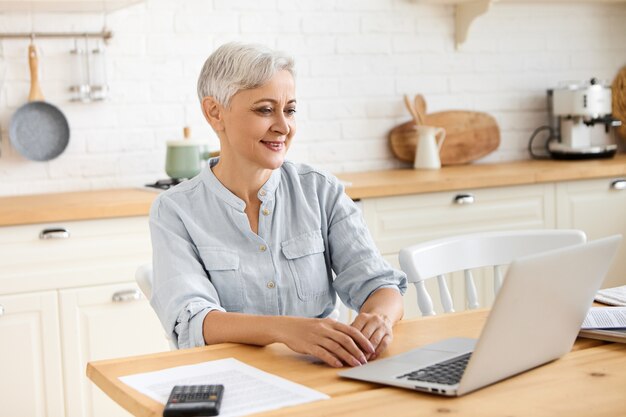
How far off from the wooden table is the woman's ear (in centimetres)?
62

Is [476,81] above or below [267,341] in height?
above

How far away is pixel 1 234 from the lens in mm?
2799

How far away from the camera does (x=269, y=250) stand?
77.0 inches

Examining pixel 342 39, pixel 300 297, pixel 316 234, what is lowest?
pixel 300 297

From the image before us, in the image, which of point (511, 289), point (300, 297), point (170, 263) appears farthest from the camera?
point (300, 297)

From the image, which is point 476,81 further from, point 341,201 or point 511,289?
point 511,289

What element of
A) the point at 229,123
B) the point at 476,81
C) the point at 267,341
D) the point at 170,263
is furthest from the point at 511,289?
the point at 476,81

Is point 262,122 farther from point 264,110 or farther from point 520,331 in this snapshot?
point 520,331

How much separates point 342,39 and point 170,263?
2.30 metres

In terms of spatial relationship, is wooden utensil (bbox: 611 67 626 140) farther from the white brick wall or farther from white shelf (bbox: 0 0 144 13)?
white shelf (bbox: 0 0 144 13)

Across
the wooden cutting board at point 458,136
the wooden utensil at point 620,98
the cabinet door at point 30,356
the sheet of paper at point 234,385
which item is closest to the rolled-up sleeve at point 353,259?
the sheet of paper at point 234,385

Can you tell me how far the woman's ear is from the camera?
2.00 metres

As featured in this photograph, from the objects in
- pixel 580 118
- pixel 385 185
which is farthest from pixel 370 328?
pixel 580 118

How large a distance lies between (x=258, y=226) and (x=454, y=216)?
64.9 inches
